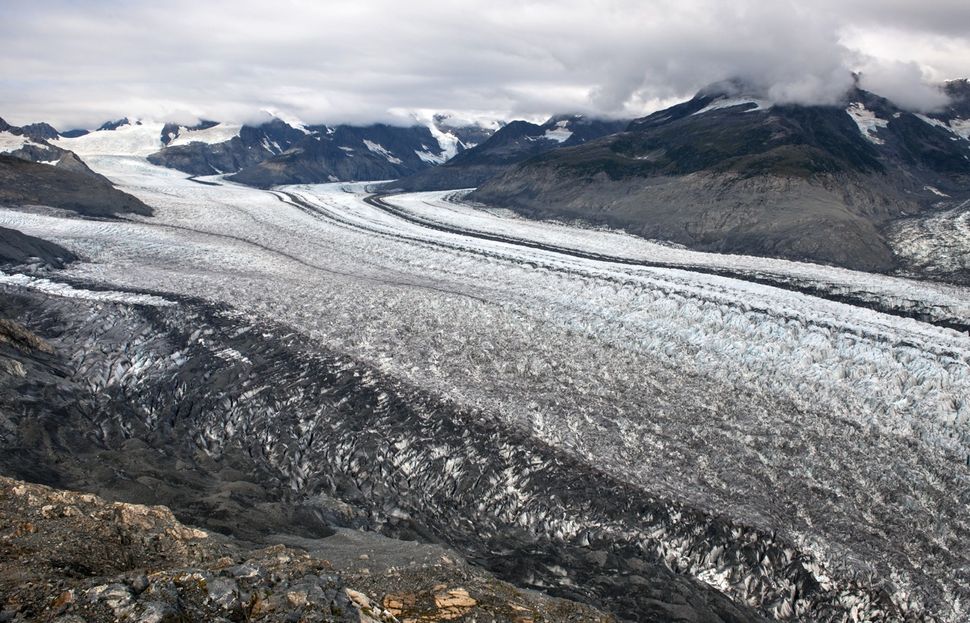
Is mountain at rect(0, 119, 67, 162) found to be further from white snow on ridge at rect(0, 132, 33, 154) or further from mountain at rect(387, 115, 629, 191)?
mountain at rect(387, 115, 629, 191)

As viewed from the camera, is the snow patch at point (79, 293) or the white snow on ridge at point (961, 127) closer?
the snow patch at point (79, 293)

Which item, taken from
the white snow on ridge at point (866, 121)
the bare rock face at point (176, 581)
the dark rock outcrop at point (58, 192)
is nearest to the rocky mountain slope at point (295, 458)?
the bare rock face at point (176, 581)

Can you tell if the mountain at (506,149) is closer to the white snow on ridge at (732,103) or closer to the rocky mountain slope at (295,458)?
the white snow on ridge at (732,103)

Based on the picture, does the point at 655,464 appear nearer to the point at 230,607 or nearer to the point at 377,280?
the point at 230,607

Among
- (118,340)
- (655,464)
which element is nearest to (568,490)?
(655,464)

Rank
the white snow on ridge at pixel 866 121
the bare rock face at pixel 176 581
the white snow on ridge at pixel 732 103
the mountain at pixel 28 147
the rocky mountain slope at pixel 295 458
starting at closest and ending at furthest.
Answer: the bare rock face at pixel 176 581 → the rocky mountain slope at pixel 295 458 → the mountain at pixel 28 147 → the white snow on ridge at pixel 732 103 → the white snow on ridge at pixel 866 121

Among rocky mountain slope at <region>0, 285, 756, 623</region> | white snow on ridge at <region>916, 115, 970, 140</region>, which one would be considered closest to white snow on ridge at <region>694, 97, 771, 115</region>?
white snow on ridge at <region>916, 115, 970, 140</region>

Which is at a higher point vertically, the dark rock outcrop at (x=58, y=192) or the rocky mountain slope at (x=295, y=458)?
the dark rock outcrop at (x=58, y=192)
